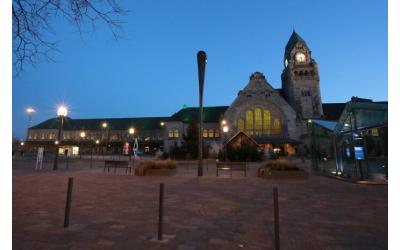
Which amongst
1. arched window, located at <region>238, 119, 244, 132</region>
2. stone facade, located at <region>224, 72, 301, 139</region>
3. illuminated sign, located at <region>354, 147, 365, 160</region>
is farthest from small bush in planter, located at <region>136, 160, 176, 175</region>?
arched window, located at <region>238, 119, 244, 132</region>

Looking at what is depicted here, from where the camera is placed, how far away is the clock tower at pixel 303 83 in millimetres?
53875

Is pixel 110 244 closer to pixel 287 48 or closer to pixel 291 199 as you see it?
pixel 291 199

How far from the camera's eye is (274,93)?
49531 millimetres

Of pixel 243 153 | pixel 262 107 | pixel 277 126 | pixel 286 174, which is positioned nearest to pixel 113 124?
pixel 262 107

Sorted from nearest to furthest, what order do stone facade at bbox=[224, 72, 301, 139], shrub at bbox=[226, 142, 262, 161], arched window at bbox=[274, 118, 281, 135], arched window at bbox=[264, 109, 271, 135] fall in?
shrub at bbox=[226, 142, 262, 161] < stone facade at bbox=[224, 72, 301, 139] < arched window at bbox=[274, 118, 281, 135] < arched window at bbox=[264, 109, 271, 135]

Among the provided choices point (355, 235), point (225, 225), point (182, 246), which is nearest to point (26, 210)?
point (182, 246)

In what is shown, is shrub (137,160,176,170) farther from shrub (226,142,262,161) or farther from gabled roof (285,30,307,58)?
gabled roof (285,30,307,58)

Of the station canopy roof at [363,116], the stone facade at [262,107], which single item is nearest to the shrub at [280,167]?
the station canopy roof at [363,116]

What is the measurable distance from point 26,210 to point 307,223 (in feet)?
23.4

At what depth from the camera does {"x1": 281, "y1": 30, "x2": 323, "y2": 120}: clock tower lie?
A: 53875mm

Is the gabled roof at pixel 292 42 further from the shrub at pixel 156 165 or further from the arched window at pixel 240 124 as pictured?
the shrub at pixel 156 165

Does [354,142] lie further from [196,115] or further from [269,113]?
[196,115]

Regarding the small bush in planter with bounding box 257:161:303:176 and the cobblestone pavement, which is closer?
the cobblestone pavement

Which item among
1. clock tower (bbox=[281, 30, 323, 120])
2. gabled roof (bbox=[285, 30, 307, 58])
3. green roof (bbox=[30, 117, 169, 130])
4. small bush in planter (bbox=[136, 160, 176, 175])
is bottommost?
small bush in planter (bbox=[136, 160, 176, 175])
